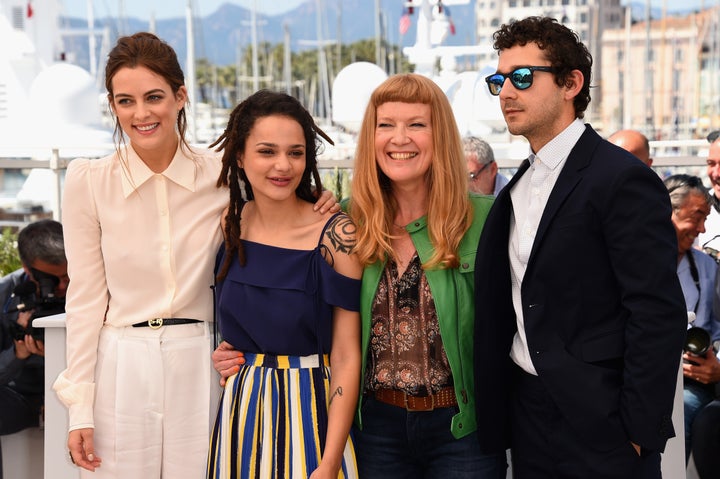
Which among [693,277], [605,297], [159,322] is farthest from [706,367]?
[159,322]

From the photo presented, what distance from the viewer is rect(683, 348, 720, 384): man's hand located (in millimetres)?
3895

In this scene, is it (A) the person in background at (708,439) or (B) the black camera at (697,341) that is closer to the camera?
(B) the black camera at (697,341)

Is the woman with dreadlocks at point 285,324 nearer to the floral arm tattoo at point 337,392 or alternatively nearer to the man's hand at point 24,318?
the floral arm tattoo at point 337,392

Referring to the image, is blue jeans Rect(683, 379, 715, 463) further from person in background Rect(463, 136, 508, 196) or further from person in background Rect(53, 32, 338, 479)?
person in background Rect(53, 32, 338, 479)

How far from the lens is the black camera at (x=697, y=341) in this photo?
12.4 feet

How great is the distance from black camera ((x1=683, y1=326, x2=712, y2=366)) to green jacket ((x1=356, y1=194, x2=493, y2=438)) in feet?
4.63

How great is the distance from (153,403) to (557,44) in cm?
170

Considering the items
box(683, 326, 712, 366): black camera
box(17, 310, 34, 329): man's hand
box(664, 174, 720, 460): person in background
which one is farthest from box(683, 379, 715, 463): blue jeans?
box(17, 310, 34, 329): man's hand

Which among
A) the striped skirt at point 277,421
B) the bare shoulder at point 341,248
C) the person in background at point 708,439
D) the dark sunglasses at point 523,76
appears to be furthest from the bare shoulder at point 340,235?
the person in background at point 708,439

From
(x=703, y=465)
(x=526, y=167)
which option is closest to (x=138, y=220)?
(x=526, y=167)

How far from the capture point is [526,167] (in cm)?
283

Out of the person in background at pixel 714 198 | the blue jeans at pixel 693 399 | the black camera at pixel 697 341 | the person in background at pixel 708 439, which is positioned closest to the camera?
the black camera at pixel 697 341

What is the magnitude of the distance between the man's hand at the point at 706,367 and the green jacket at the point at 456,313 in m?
1.54

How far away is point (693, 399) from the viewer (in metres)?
4.24
